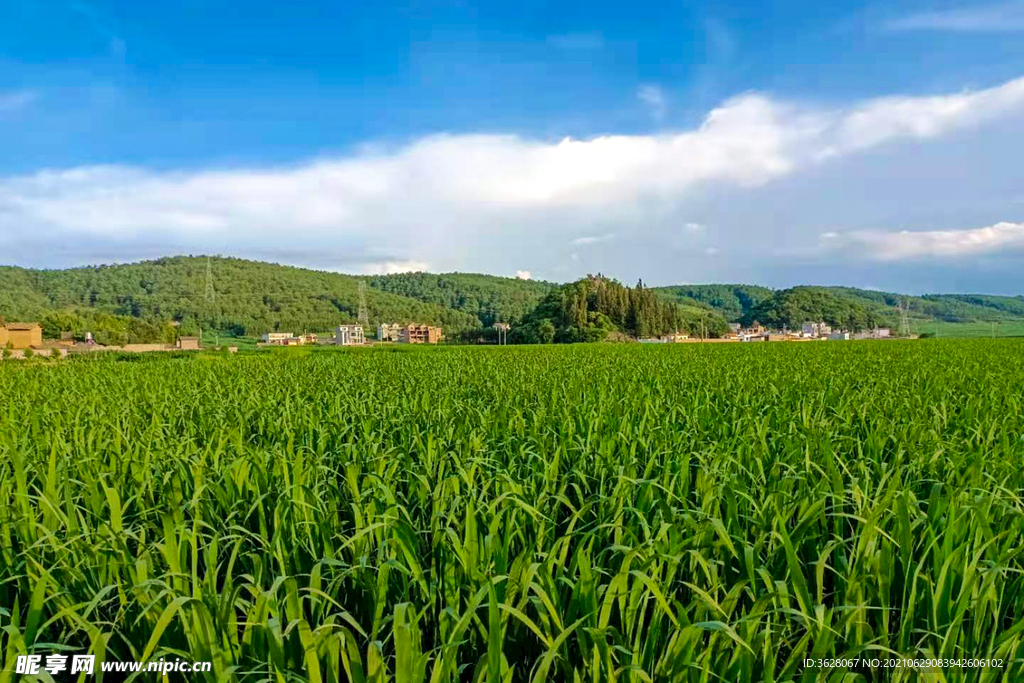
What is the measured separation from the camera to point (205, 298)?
13625 cm

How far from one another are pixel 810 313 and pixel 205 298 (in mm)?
153805

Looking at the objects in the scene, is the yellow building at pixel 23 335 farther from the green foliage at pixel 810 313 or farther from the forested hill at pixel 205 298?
the green foliage at pixel 810 313

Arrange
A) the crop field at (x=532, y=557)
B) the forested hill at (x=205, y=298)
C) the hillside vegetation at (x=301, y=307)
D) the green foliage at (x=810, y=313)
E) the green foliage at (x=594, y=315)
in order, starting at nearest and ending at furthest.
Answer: the crop field at (x=532, y=557), the green foliage at (x=594, y=315), the hillside vegetation at (x=301, y=307), the forested hill at (x=205, y=298), the green foliage at (x=810, y=313)

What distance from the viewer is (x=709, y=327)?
452 ft

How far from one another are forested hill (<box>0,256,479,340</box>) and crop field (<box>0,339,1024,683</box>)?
11916 cm

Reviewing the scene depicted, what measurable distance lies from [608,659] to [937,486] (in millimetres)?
2258

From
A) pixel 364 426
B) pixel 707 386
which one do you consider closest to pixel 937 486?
pixel 364 426

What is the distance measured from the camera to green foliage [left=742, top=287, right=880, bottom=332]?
15788 cm

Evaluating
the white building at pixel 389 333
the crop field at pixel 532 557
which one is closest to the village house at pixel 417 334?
the white building at pixel 389 333

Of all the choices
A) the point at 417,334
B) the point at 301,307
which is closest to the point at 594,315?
the point at 417,334

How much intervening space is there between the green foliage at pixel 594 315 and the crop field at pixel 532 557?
81.7 m

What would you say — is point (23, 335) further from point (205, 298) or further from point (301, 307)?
point (301, 307)

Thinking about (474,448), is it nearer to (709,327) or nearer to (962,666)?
(962,666)

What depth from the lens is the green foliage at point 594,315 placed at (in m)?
89.8
